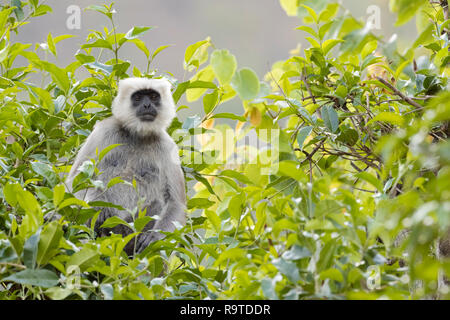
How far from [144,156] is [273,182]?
2097mm

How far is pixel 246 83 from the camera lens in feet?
4.82

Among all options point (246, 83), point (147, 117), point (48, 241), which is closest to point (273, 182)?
point (48, 241)

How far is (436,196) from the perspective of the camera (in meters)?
1.20

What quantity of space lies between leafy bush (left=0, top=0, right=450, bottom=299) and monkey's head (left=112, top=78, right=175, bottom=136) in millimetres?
335

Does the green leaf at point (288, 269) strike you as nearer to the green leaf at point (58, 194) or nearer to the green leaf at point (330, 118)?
the green leaf at point (58, 194)

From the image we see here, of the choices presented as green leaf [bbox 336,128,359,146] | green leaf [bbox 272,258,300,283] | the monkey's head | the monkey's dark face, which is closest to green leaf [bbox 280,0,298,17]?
green leaf [bbox 272,258,300,283]

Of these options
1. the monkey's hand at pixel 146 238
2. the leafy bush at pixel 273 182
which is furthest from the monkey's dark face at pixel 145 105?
the monkey's hand at pixel 146 238

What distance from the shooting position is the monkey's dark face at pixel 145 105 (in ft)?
14.8

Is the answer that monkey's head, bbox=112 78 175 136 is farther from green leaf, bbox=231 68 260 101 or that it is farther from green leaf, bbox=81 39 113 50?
green leaf, bbox=231 68 260 101

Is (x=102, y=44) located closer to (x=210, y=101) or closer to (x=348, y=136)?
(x=210, y=101)

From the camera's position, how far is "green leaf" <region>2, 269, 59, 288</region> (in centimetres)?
178

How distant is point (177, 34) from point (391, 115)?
62.1ft


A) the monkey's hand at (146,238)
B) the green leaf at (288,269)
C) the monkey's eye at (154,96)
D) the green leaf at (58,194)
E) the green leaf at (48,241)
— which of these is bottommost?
the green leaf at (288,269)

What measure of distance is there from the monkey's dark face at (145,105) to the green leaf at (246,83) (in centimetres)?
307
